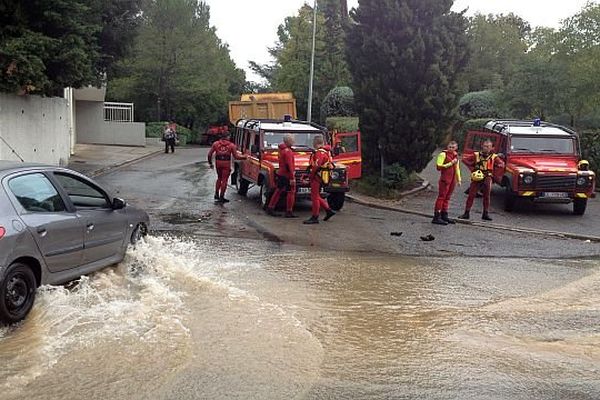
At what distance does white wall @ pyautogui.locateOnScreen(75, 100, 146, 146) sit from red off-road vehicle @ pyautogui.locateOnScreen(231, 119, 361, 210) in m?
22.8

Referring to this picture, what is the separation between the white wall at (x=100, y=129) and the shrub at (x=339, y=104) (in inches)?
414

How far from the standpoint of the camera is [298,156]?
1446 centimetres

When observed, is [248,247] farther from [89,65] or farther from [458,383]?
[89,65]

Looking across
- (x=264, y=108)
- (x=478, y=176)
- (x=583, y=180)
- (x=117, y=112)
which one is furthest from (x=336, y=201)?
(x=117, y=112)

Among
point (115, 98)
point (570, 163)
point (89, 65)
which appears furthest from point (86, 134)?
point (570, 163)

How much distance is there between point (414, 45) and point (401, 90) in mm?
1137

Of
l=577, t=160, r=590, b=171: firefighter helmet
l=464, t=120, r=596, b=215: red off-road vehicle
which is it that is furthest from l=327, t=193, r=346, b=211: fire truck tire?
l=577, t=160, r=590, b=171: firefighter helmet

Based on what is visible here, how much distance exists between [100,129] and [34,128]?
18436 mm

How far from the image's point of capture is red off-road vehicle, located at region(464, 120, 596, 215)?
14969 mm

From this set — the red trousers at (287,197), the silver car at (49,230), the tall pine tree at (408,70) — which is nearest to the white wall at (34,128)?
the red trousers at (287,197)

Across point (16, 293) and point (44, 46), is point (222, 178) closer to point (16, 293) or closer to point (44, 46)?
point (44, 46)

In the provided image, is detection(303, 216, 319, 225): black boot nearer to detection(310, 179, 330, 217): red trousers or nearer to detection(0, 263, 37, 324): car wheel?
detection(310, 179, 330, 217): red trousers

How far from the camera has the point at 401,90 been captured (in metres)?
17.1

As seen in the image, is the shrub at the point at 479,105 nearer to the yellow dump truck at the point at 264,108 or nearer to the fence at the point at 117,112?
the yellow dump truck at the point at 264,108
